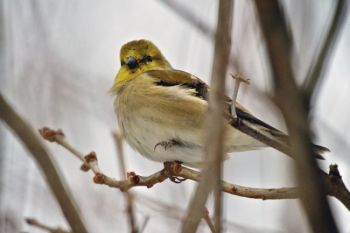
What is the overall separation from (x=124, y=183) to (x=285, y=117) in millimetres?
1550

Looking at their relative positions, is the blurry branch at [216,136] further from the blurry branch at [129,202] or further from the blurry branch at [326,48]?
the blurry branch at [129,202]

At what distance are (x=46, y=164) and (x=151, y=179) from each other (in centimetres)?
101

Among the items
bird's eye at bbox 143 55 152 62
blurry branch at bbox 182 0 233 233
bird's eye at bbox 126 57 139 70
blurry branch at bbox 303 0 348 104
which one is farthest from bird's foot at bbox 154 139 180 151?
blurry branch at bbox 182 0 233 233

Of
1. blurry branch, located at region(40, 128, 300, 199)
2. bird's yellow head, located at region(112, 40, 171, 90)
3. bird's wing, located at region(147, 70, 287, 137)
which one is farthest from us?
bird's yellow head, located at region(112, 40, 171, 90)

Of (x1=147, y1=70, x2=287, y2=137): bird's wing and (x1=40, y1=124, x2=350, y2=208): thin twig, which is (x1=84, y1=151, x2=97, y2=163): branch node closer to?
(x1=40, y1=124, x2=350, y2=208): thin twig

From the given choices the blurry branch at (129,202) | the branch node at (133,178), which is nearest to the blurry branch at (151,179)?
the branch node at (133,178)

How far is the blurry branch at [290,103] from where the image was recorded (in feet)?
3.22

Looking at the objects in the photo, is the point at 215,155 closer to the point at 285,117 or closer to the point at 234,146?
the point at 285,117

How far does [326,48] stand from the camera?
129cm

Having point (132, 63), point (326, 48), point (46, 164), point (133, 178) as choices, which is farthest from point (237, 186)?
point (132, 63)

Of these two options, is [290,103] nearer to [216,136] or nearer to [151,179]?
[216,136]

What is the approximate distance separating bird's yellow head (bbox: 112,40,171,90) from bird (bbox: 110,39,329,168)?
230 millimetres

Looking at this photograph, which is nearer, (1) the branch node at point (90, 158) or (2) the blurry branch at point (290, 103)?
(2) the blurry branch at point (290, 103)

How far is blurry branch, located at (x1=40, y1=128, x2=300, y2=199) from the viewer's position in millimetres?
A: 2236
